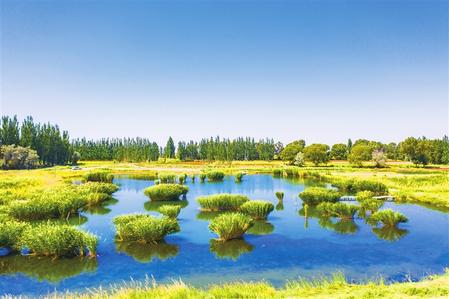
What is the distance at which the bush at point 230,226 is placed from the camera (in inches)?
730

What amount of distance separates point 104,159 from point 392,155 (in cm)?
11547

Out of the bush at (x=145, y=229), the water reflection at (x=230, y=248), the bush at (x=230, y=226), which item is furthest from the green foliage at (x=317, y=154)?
the bush at (x=145, y=229)

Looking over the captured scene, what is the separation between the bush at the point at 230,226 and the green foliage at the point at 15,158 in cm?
7615

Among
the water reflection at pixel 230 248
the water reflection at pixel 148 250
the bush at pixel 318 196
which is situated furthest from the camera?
the bush at pixel 318 196

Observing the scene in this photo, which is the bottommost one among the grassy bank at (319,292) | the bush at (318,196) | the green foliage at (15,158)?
the grassy bank at (319,292)

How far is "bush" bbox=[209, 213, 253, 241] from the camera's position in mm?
18547

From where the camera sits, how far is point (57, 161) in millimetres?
103312

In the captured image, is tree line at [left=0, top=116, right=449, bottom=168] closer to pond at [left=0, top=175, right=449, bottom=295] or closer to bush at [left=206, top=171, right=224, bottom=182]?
bush at [left=206, top=171, right=224, bottom=182]

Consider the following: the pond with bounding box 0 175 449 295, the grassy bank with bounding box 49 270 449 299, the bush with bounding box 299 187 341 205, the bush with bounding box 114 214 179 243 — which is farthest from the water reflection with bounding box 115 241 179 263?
the bush with bounding box 299 187 341 205

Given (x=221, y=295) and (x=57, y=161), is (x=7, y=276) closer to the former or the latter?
(x=221, y=295)

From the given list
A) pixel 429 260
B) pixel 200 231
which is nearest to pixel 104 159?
pixel 200 231

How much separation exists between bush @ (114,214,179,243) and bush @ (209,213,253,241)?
2531 mm

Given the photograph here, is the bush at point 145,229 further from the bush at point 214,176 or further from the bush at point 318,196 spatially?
the bush at point 214,176

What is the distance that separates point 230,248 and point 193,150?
130 meters
